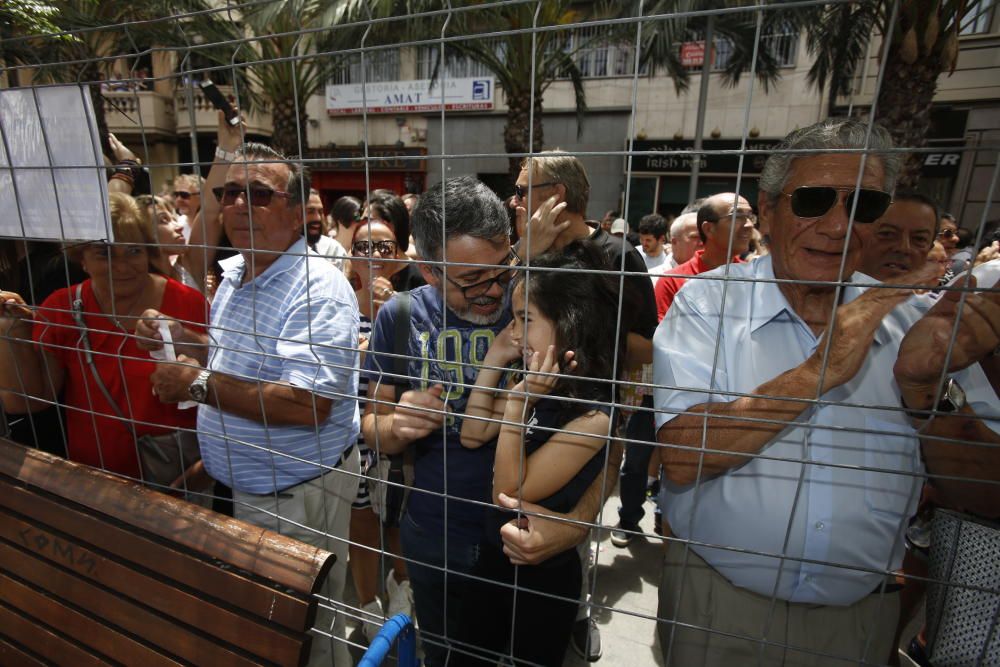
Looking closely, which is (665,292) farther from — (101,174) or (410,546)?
(101,174)

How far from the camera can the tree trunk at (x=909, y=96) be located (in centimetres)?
459

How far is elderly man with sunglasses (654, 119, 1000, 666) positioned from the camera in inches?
42.7

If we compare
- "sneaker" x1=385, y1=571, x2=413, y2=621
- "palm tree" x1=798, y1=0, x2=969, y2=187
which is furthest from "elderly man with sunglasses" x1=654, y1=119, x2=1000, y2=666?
"palm tree" x1=798, y1=0, x2=969, y2=187

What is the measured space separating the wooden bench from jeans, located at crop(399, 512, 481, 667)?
0.35m

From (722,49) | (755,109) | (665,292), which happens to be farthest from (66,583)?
(722,49)

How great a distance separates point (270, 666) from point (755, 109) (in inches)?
582

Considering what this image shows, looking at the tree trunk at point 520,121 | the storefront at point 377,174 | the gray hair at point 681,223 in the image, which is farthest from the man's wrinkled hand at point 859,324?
the storefront at point 377,174

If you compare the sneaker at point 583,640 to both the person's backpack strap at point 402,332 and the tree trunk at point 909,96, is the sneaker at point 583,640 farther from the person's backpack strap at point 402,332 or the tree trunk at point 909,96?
the tree trunk at point 909,96

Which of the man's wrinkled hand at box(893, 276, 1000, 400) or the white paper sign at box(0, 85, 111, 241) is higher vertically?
the white paper sign at box(0, 85, 111, 241)

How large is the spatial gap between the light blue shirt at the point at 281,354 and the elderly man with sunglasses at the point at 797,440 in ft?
3.19

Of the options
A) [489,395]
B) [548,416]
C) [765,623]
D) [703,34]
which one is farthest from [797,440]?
[703,34]

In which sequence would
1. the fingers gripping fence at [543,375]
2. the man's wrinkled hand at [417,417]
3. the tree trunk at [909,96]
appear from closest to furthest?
the fingers gripping fence at [543,375], the man's wrinkled hand at [417,417], the tree trunk at [909,96]

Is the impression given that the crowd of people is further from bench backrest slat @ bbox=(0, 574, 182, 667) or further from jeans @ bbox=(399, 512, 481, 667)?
bench backrest slat @ bbox=(0, 574, 182, 667)

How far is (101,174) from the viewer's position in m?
1.45
